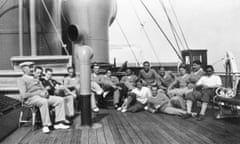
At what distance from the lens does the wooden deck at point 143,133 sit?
3.32 metres

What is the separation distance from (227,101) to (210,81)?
79cm

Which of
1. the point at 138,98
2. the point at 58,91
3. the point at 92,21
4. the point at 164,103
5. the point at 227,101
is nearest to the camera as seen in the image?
the point at 227,101

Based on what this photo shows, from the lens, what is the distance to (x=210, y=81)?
4836mm

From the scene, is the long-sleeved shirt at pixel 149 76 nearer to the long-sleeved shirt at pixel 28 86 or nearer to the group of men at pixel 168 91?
the group of men at pixel 168 91

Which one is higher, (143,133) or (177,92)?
(177,92)

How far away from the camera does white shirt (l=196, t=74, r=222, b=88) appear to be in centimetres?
480

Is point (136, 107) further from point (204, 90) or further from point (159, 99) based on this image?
point (204, 90)

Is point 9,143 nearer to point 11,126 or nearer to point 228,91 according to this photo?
point 11,126

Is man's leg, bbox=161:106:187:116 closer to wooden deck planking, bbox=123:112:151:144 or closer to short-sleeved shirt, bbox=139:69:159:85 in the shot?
wooden deck planking, bbox=123:112:151:144

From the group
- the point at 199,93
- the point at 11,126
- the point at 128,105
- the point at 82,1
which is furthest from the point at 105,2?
the point at 11,126

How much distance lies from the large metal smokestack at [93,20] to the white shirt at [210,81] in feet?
15.5

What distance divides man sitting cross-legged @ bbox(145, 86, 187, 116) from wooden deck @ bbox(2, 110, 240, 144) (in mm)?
415

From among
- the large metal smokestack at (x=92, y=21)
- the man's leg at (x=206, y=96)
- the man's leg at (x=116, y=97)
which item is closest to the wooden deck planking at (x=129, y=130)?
the man's leg at (x=116, y=97)

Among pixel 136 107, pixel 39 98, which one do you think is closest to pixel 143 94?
pixel 136 107
